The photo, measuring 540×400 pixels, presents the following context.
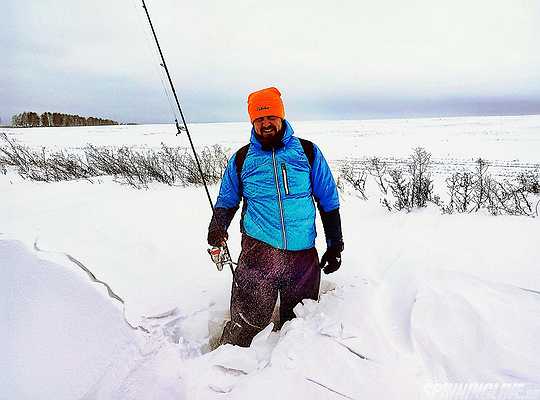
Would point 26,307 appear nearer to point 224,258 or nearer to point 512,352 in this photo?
point 224,258

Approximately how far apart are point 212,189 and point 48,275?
12.1ft

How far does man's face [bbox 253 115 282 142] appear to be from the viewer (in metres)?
2.46

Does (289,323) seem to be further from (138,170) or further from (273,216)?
(138,170)

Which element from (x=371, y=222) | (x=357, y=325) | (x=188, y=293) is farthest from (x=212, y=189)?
(x=357, y=325)

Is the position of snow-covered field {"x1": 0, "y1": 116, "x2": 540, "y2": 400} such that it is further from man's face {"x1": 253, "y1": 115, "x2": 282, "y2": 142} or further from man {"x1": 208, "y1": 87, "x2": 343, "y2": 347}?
man's face {"x1": 253, "y1": 115, "x2": 282, "y2": 142}

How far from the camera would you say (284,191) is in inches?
97.7

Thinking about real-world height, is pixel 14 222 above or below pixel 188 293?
above

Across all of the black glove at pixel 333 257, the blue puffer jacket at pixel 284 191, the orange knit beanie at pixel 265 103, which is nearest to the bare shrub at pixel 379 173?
the black glove at pixel 333 257

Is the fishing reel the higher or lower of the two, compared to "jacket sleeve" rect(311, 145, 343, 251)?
lower

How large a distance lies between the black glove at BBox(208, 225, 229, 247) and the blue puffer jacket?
18 cm

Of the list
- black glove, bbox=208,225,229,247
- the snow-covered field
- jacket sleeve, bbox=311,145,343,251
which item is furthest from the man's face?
the snow-covered field

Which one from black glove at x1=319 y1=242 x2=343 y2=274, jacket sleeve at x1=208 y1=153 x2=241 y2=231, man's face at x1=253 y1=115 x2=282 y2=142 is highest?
man's face at x1=253 y1=115 x2=282 y2=142

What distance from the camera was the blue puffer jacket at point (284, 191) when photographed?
2.48m

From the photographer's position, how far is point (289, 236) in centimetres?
256
